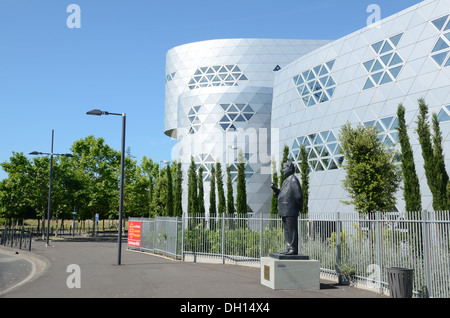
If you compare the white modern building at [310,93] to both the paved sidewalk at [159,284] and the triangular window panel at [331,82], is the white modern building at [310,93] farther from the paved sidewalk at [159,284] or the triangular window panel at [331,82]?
the paved sidewalk at [159,284]

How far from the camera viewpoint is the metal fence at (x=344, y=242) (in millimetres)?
10109

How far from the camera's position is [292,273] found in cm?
1202

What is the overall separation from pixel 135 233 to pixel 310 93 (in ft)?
61.3

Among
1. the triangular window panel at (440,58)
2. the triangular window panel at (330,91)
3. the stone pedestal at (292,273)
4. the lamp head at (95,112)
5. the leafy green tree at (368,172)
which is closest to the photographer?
the stone pedestal at (292,273)

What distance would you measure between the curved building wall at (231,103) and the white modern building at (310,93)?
0.38ft

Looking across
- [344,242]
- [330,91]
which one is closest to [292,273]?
[344,242]

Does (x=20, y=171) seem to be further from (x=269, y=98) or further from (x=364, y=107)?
(x=364, y=107)

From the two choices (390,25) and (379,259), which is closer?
(379,259)

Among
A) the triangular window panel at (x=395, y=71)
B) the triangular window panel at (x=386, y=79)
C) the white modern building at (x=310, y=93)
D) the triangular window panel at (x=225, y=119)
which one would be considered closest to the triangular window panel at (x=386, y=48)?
the white modern building at (x=310, y=93)

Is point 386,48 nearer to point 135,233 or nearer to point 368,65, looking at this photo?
point 368,65

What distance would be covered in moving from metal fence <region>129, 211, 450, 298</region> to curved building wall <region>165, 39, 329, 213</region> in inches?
822
